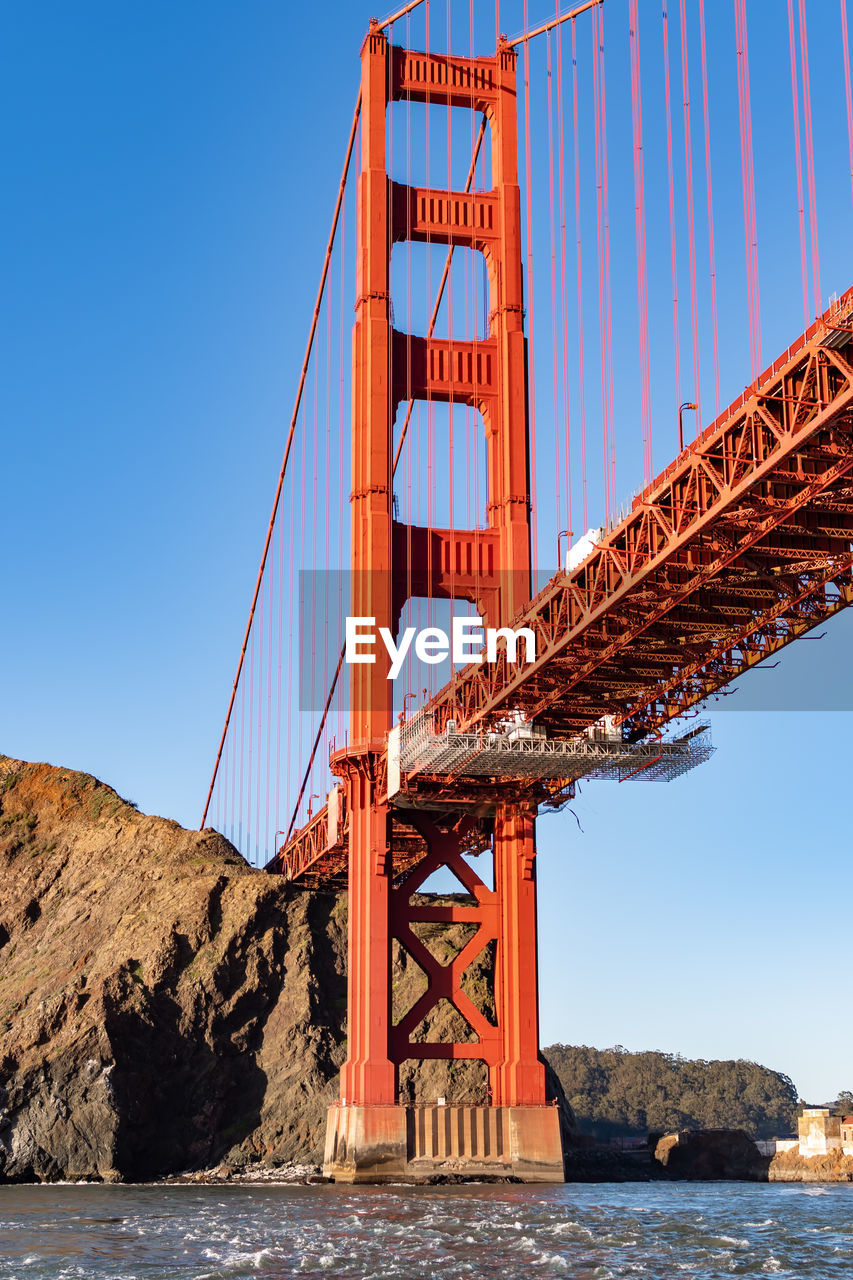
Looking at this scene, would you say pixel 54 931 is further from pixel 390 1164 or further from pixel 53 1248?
pixel 53 1248

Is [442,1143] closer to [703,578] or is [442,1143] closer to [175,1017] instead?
[175,1017]

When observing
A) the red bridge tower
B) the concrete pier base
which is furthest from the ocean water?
the red bridge tower

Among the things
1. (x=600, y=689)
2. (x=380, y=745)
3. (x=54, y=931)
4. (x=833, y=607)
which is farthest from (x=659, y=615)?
(x=54, y=931)

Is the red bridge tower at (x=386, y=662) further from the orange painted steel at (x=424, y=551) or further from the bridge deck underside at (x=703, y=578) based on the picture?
the bridge deck underside at (x=703, y=578)

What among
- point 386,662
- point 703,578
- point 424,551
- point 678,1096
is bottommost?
point 678,1096

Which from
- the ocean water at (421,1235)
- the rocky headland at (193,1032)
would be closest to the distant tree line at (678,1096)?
the rocky headland at (193,1032)

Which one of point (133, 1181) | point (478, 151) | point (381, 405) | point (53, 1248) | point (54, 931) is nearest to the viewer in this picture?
point (53, 1248)

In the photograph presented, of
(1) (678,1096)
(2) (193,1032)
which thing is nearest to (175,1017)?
(2) (193,1032)
